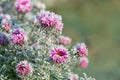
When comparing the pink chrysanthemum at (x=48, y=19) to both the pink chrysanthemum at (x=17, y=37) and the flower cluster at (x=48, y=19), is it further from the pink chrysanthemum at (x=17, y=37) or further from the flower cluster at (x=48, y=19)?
the pink chrysanthemum at (x=17, y=37)

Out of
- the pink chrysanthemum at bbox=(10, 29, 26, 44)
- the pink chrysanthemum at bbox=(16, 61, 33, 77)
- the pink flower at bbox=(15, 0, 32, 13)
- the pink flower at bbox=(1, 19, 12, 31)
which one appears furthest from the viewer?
the pink flower at bbox=(15, 0, 32, 13)

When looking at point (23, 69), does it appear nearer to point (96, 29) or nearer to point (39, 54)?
point (39, 54)

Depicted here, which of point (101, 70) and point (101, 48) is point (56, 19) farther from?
point (101, 48)

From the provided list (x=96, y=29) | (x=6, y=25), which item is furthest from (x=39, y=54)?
(x=96, y=29)

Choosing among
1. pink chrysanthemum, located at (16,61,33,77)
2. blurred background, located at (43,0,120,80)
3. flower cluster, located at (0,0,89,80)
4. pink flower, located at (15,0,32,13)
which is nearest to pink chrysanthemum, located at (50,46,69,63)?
flower cluster, located at (0,0,89,80)

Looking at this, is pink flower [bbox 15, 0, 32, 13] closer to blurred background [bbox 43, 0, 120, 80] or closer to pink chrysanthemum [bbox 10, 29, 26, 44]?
pink chrysanthemum [bbox 10, 29, 26, 44]

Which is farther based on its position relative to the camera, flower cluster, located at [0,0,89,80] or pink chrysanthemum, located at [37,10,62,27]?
pink chrysanthemum, located at [37,10,62,27]

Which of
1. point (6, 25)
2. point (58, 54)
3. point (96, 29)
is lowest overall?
point (58, 54)

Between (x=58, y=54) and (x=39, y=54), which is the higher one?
(x=39, y=54)

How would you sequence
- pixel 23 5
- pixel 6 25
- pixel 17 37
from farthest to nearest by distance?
pixel 23 5 < pixel 6 25 < pixel 17 37
